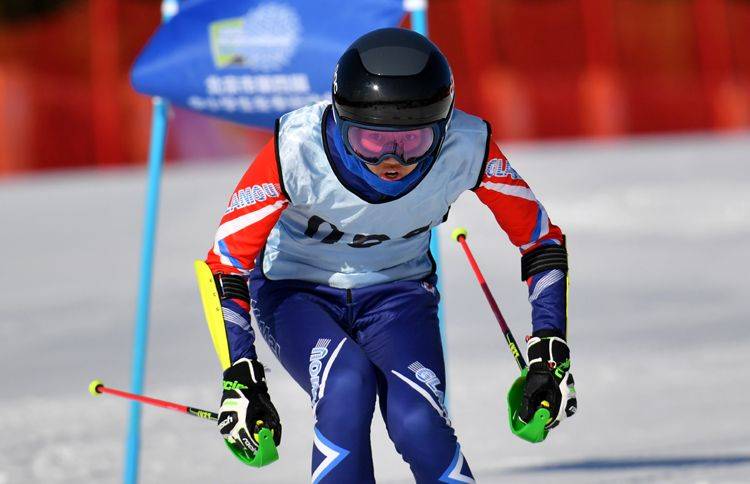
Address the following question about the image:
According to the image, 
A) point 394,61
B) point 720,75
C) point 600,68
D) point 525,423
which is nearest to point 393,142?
point 394,61

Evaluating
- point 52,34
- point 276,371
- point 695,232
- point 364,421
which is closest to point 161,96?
point 364,421

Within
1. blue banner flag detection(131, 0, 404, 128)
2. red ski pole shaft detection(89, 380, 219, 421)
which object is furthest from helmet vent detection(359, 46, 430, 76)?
blue banner flag detection(131, 0, 404, 128)

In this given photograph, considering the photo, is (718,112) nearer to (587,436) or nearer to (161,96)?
(587,436)

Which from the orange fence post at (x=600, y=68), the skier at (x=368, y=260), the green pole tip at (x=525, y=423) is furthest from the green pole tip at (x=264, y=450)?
the orange fence post at (x=600, y=68)

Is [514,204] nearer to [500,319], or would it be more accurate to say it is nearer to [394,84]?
[500,319]

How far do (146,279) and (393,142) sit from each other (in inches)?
77.5

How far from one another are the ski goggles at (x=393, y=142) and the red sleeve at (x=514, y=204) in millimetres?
270

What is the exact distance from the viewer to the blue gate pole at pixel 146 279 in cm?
515

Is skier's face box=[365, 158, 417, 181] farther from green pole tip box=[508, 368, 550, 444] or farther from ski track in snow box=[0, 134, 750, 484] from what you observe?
ski track in snow box=[0, 134, 750, 484]

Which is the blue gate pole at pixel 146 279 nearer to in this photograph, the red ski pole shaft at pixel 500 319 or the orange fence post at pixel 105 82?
the red ski pole shaft at pixel 500 319

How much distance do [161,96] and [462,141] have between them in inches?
71.6

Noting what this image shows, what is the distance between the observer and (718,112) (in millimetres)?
14773

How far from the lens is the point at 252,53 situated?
5.18 m

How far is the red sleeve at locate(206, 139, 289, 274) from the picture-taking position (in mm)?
3787
